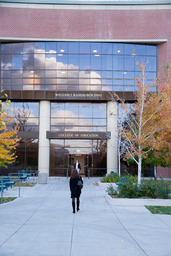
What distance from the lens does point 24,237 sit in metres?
8.08

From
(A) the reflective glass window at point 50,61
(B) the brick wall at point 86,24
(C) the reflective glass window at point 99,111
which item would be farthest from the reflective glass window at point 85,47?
(C) the reflective glass window at point 99,111

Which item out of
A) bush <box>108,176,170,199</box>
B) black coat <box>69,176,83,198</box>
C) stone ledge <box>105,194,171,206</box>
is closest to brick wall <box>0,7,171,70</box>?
bush <box>108,176,170,199</box>

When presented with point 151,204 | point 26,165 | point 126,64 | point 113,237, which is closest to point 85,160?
point 26,165

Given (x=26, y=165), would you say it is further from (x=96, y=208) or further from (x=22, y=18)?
(x=96, y=208)

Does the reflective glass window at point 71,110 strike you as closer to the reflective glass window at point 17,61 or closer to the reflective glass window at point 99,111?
the reflective glass window at point 99,111

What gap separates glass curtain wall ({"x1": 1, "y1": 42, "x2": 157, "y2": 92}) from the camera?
33906 millimetres

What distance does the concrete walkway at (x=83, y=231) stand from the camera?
23.1 ft

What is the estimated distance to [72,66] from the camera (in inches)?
1342

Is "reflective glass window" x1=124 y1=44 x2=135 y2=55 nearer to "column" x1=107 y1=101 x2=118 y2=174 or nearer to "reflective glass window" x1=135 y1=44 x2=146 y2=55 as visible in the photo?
"reflective glass window" x1=135 y1=44 x2=146 y2=55

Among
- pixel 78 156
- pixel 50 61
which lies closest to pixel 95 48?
pixel 50 61

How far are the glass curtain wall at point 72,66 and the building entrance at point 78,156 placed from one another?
6027mm

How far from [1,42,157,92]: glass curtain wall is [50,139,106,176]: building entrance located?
603 cm

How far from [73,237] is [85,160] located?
26.0 metres

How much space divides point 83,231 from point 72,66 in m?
27.1
